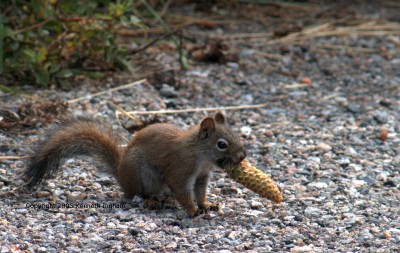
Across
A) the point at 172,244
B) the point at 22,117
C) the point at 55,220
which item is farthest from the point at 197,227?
the point at 22,117

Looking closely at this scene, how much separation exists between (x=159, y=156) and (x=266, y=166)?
953 mm

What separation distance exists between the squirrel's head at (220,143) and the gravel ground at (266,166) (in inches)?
10.9

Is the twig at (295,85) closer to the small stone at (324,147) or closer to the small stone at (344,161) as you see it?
the small stone at (324,147)

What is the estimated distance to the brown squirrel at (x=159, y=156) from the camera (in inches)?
151

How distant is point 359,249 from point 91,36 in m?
2.86

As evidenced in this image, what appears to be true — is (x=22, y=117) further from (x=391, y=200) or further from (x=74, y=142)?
(x=391, y=200)

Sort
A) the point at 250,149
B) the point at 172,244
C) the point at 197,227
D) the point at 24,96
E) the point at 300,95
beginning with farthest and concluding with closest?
1. the point at 300,95
2. the point at 24,96
3. the point at 250,149
4. the point at 197,227
5. the point at 172,244

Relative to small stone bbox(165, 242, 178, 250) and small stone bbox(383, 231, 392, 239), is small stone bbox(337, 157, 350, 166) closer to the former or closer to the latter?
small stone bbox(383, 231, 392, 239)

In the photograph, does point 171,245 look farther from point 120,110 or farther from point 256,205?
point 120,110

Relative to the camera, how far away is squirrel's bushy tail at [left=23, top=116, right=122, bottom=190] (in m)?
3.90

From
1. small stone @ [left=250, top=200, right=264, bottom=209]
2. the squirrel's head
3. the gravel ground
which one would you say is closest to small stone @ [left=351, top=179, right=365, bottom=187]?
the gravel ground

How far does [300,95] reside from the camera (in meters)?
6.06

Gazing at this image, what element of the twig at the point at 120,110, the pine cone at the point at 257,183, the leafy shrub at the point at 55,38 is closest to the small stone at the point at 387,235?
the pine cone at the point at 257,183

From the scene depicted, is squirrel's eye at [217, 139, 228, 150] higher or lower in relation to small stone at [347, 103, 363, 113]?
higher
